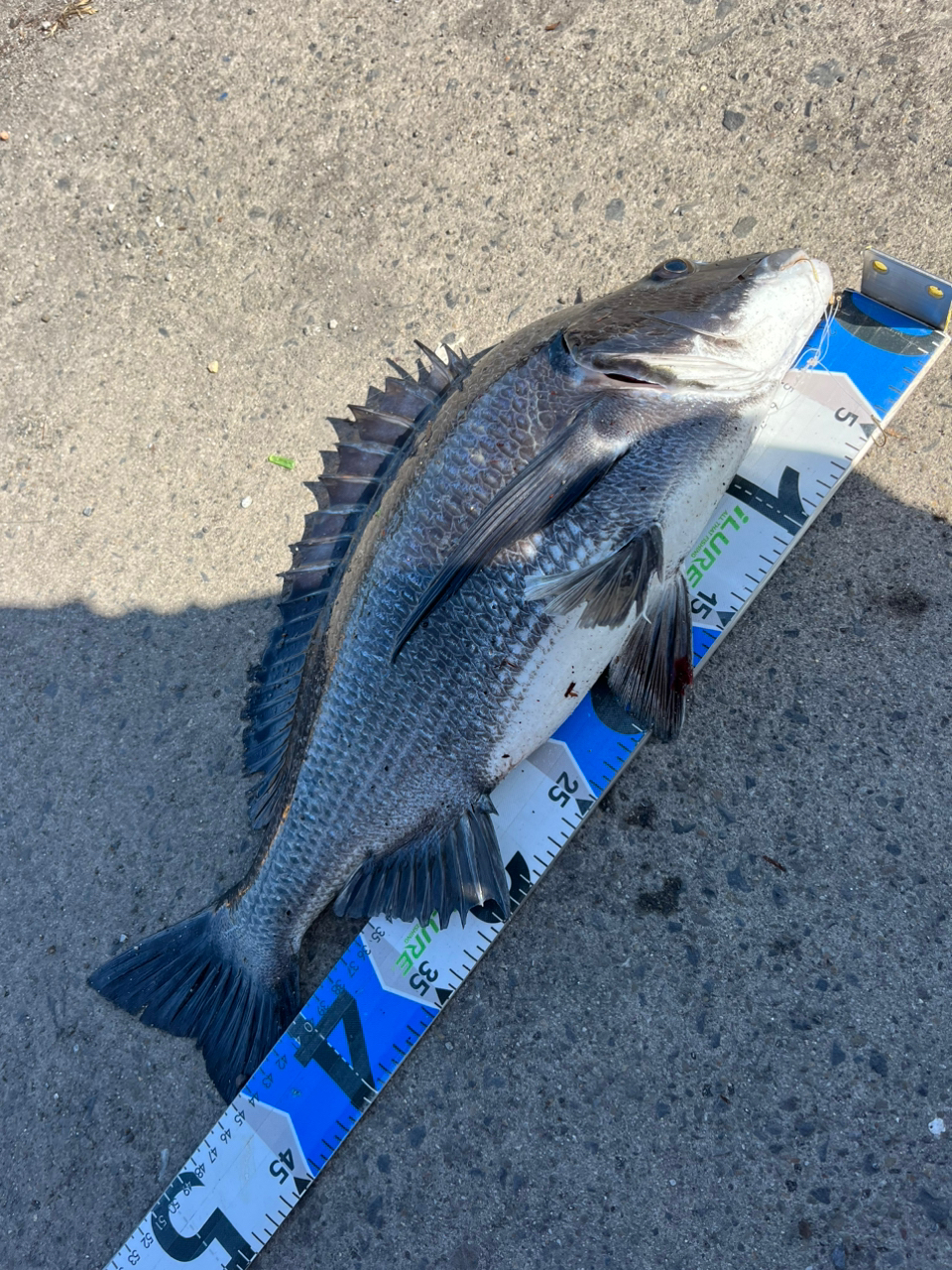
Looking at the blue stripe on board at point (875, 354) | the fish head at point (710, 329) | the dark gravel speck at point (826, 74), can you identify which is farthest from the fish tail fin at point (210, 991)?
the dark gravel speck at point (826, 74)

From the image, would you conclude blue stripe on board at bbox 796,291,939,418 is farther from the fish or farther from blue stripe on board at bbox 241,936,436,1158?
blue stripe on board at bbox 241,936,436,1158

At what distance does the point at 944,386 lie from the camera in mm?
2643

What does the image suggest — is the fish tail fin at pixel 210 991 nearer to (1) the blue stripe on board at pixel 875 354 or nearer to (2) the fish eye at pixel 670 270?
(2) the fish eye at pixel 670 270

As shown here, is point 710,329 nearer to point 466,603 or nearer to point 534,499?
point 534,499

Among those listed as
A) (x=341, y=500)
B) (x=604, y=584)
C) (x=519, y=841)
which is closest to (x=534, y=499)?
(x=604, y=584)

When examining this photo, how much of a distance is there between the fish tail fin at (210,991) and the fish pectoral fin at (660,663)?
1.45m

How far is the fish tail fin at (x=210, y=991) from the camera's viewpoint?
Answer: 2570 mm

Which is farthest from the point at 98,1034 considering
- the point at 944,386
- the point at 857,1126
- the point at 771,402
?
the point at 944,386

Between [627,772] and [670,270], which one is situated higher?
[670,270]

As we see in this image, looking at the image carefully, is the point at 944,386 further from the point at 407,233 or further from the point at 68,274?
the point at 68,274

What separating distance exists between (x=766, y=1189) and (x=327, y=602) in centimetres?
224

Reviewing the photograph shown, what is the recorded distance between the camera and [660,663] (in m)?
2.46

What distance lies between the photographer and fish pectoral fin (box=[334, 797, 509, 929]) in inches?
96.5

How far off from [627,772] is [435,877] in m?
0.74
